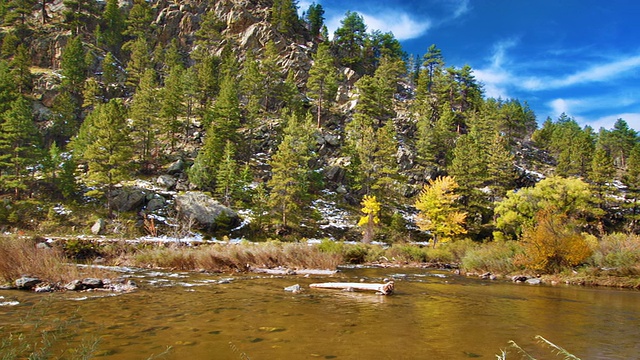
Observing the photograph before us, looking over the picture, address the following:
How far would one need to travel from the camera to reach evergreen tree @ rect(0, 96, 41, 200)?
42.7 m

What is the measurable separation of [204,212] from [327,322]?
34.6m

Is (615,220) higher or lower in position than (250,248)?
higher

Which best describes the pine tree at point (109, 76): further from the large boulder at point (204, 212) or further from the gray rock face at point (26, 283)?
the gray rock face at point (26, 283)

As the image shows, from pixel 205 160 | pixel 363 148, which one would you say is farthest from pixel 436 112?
pixel 205 160

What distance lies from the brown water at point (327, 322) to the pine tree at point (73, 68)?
7288cm

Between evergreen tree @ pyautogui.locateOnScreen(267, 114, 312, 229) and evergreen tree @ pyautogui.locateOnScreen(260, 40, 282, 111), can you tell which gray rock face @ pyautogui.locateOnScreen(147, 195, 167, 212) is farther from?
evergreen tree @ pyautogui.locateOnScreen(260, 40, 282, 111)

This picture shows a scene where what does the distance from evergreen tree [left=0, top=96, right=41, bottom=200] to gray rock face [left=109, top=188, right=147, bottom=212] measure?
31.0 feet

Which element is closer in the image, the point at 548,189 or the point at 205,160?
the point at 548,189

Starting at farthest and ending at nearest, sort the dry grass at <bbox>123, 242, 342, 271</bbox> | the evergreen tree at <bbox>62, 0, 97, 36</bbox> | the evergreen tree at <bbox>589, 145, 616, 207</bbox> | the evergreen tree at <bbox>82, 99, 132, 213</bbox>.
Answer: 1. the evergreen tree at <bbox>62, 0, 97, 36</bbox>
2. the evergreen tree at <bbox>589, 145, 616, 207</bbox>
3. the evergreen tree at <bbox>82, 99, 132, 213</bbox>
4. the dry grass at <bbox>123, 242, 342, 271</bbox>

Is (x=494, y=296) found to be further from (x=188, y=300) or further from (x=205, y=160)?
(x=205, y=160)

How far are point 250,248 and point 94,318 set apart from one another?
12950mm

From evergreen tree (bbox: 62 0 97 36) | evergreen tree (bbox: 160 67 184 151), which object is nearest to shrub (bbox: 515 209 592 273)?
evergreen tree (bbox: 160 67 184 151)

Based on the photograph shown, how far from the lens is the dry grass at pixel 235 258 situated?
20453 mm

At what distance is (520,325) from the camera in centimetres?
958
